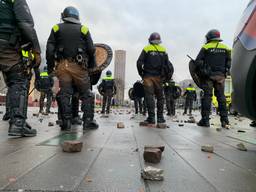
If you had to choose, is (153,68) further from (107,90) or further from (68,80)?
(107,90)

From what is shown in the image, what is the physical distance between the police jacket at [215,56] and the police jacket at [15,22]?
4560 millimetres

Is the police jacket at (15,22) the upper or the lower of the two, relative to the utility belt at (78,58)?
upper

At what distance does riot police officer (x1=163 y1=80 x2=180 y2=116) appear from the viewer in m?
16.0

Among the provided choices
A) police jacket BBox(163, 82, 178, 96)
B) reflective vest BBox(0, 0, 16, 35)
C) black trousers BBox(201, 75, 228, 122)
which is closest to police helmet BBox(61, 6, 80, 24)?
reflective vest BBox(0, 0, 16, 35)

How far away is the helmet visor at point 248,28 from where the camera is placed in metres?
2.30

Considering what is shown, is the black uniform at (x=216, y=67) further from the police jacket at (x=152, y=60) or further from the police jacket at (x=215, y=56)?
the police jacket at (x=152, y=60)

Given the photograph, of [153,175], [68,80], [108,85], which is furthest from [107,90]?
[153,175]

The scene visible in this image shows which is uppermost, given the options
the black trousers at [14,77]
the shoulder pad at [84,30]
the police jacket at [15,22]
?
the shoulder pad at [84,30]

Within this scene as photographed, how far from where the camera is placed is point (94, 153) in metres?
2.86

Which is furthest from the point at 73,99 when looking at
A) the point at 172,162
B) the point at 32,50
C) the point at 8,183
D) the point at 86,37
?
the point at 8,183

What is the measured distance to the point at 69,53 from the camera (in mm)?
5512

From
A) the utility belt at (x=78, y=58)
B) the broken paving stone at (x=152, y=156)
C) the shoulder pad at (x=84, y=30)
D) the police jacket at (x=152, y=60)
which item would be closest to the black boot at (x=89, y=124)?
the utility belt at (x=78, y=58)

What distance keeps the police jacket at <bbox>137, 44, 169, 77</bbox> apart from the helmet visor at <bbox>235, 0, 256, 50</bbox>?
5131 mm

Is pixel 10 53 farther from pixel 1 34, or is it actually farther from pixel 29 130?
pixel 29 130
